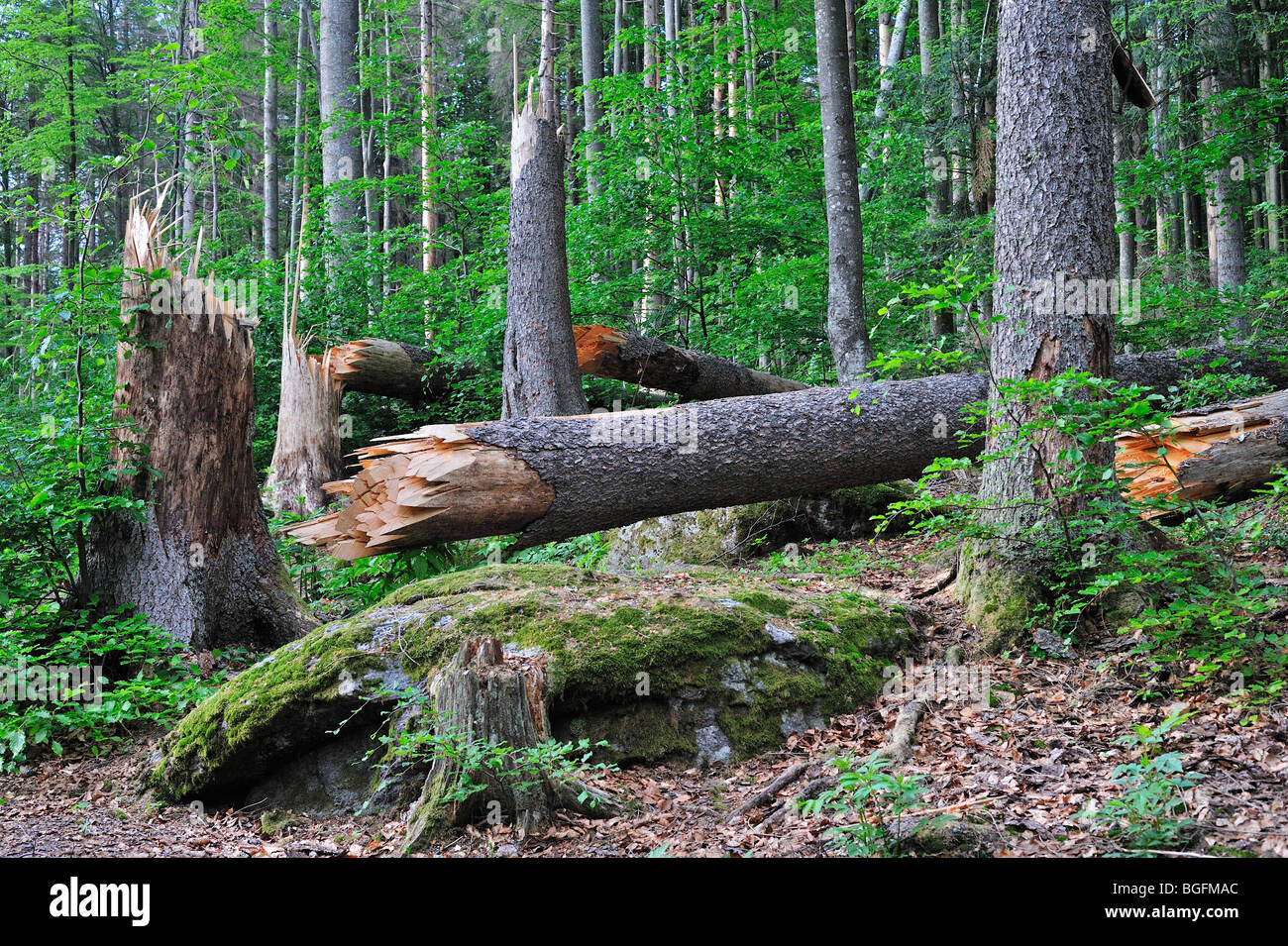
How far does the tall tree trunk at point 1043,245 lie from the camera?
464 cm

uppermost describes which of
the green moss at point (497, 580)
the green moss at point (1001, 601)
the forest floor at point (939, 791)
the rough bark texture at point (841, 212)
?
the rough bark texture at point (841, 212)

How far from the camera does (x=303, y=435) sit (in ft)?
33.6

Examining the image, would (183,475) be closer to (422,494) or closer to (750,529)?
(422,494)

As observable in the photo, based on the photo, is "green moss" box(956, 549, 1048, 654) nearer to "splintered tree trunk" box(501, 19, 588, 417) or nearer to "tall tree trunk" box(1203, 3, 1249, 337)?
"splintered tree trunk" box(501, 19, 588, 417)

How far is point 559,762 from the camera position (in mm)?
3713

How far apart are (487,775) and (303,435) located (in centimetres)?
789

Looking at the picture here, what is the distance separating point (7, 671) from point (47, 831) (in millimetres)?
1662

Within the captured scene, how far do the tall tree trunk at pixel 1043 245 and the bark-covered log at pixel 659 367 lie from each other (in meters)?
4.89

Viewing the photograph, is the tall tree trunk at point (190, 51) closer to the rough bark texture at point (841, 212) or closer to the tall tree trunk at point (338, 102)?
the tall tree trunk at point (338, 102)

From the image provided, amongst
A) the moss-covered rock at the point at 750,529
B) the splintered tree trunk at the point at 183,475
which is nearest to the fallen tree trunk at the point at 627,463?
the moss-covered rock at the point at 750,529

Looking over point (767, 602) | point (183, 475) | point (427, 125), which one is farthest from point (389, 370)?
point (767, 602)

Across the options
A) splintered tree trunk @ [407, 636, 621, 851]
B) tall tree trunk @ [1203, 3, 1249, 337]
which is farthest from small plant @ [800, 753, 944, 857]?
tall tree trunk @ [1203, 3, 1249, 337]

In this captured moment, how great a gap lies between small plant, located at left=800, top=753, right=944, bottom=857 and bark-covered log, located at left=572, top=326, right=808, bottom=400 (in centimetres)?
652
